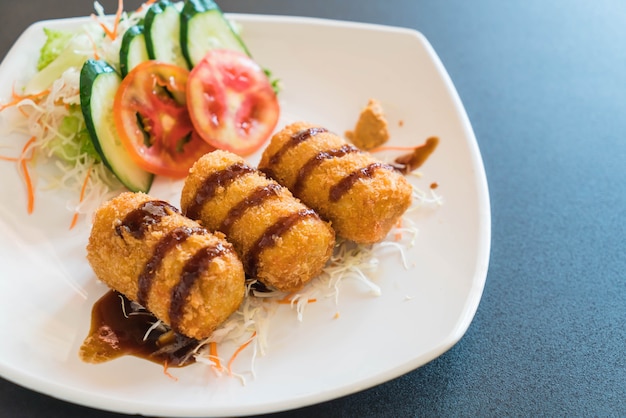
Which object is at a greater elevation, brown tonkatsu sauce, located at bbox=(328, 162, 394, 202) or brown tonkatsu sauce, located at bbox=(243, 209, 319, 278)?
brown tonkatsu sauce, located at bbox=(328, 162, 394, 202)

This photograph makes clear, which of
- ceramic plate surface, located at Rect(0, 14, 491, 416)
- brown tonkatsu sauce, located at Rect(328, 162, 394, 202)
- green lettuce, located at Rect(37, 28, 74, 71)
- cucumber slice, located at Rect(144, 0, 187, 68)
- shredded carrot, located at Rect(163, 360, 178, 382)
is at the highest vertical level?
cucumber slice, located at Rect(144, 0, 187, 68)

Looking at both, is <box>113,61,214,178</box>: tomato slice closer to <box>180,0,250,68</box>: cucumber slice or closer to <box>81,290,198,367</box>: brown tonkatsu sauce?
<box>180,0,250,68</box>: cucumber slice

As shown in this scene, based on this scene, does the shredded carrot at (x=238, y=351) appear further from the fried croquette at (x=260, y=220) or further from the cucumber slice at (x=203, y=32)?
the cucumber slice at (x=203, y=32)

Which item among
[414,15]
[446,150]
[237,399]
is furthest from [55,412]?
[414,15]

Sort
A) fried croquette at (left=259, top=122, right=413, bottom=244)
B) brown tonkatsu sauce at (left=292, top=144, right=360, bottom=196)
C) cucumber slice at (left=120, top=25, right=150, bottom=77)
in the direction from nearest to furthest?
fried croquette at (left=259, top=122, right=413, bottom=244) → brown tonkatsu sauce at (left=292, top=144, right=360, bottom=196) → cucumber slice at (left=120, top=25, right=150, bottom=77)

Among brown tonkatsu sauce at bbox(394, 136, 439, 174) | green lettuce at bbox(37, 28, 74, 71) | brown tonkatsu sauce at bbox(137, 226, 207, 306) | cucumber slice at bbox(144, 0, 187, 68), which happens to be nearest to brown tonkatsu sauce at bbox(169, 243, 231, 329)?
brown tonkatsu sauce at bbox(137, 226, 207, 306)

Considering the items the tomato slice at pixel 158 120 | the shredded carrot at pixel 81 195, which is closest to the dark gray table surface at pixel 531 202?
the shredded carrot at pixel 81 195
